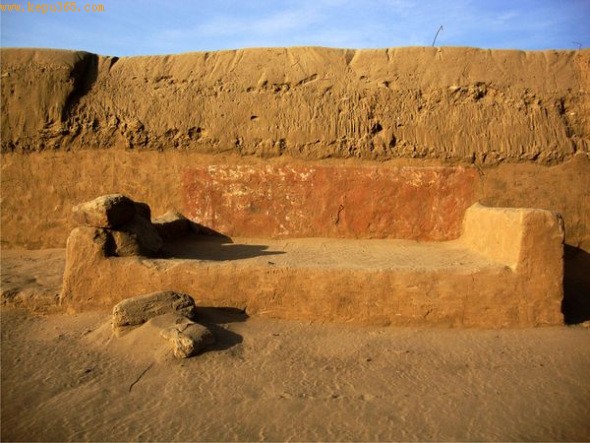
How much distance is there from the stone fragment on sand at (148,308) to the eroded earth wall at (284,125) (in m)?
2.05

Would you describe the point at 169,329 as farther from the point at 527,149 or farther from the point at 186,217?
the point at 527,149

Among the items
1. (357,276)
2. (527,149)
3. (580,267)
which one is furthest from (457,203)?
(357,276)

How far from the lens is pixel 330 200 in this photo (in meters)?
5.55

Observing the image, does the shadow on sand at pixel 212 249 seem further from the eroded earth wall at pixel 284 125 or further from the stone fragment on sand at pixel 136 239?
the eroded earth wall at pixel 284 125

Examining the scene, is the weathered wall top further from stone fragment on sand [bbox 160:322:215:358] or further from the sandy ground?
stone fragment on sand [bbox 160:322:215:358]

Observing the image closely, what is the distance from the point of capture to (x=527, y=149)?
539cm

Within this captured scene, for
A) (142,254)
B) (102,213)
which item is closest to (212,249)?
(142,254)

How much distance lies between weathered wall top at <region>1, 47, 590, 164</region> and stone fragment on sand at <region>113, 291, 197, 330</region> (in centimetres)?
241

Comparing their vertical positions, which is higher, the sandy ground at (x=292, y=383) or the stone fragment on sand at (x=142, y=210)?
the stone fragment on sand at (x=142, y=210)

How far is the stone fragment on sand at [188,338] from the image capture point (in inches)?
131

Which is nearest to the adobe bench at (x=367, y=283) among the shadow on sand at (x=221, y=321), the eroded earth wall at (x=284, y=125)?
the shadow on sand at (x=221, y=321)

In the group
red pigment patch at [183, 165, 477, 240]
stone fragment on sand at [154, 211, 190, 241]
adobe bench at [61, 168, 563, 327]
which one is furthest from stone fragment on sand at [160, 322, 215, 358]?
red pigment patch at [183, 165, 477, 240]

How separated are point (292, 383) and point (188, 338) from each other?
0.77m

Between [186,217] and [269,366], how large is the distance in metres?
2.85
